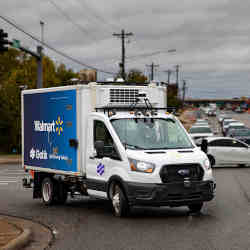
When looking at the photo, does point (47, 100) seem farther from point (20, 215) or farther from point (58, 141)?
point (20, 215)

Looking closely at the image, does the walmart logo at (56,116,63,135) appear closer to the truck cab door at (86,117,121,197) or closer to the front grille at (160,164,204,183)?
the truck cab door at (86,117,121,197)

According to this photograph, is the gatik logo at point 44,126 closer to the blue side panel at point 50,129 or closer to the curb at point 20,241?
the blue side panel at point 50,129

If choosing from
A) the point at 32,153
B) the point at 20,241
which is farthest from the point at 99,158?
the point at 20,241

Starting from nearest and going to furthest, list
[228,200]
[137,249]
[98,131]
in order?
[137,249] → [98,131] → [228,200]

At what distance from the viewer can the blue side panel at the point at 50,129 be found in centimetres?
1488

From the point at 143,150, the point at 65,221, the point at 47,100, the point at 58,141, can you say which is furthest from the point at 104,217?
the point at 47,100

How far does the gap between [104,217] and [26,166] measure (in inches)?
176

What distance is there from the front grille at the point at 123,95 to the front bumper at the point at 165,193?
2.71 m

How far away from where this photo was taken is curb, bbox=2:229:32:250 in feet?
31.1

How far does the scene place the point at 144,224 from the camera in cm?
1237

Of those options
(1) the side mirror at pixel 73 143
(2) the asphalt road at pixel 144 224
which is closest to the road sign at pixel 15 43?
(2) the asphalt road at pixel 144 224

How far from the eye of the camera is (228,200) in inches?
664

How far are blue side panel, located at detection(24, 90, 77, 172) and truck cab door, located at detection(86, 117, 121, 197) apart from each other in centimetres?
51

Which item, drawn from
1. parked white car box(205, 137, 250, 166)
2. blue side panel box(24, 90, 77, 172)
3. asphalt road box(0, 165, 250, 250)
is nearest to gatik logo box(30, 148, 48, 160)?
blue side panel box(24, 90, 77, 172)
